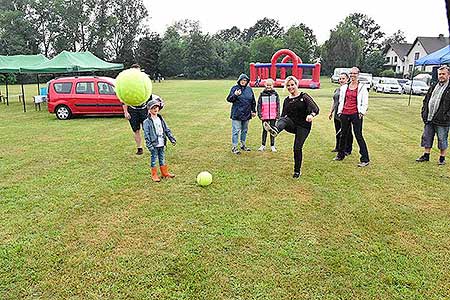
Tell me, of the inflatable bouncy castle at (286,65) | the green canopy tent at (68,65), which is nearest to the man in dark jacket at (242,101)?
the green canopy tent at (68,65)

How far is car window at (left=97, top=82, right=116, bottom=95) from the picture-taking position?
13133 mm

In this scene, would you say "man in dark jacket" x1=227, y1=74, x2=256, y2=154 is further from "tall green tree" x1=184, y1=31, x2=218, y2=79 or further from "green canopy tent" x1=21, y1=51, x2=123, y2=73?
"tall green tree" x1=184, y1=31, x2=218, y2=79

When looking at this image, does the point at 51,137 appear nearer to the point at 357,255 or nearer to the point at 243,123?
the point at 243,123

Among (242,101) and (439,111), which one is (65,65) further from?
(439,111)

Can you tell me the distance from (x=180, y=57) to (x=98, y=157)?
186ft

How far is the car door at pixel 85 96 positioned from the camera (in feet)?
43.3

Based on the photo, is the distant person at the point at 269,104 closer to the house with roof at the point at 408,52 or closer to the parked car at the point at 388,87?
the parked car at the point at 388,87

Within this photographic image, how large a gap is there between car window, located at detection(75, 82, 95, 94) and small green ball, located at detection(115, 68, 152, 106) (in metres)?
8.12

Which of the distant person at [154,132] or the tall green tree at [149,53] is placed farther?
the tall green tree at [149,53]

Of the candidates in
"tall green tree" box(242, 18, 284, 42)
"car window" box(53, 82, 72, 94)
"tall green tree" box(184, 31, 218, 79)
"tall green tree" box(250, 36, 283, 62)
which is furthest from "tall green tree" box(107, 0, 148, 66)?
"car window" box(53, 82, 72, 94)

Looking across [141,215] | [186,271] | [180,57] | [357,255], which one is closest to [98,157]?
[141,215]

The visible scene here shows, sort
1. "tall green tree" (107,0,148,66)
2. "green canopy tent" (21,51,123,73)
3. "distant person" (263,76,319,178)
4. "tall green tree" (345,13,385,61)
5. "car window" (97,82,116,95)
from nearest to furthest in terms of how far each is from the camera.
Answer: "distant person" (263,76,319,178)
"car window" (97,82,116,95)
"green canopy tent" (21,51,123,73)
"tall green tree" (107,0,148,66)
"tall green tree" (345,13,385,61)

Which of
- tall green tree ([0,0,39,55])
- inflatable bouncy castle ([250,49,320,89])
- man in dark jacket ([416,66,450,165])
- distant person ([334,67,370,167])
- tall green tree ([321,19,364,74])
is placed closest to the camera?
man in dark jacket ([416,66,450,165])

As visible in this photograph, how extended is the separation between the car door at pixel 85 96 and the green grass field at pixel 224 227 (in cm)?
538
